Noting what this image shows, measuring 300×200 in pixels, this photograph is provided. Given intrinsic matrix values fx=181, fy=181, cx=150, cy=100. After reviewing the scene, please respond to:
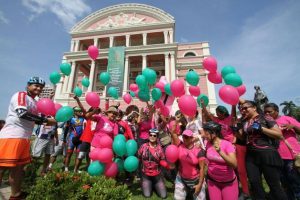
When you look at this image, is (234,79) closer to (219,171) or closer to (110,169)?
(219,171)

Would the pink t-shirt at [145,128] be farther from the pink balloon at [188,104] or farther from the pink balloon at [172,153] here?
the pink balloon at [172,153]

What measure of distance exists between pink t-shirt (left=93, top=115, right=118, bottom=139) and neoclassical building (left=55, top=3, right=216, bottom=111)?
62.6ft

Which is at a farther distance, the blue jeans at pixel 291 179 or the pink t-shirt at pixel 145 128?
the pink t-shirt at pixel 145 128

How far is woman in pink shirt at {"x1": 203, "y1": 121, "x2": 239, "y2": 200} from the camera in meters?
2.71

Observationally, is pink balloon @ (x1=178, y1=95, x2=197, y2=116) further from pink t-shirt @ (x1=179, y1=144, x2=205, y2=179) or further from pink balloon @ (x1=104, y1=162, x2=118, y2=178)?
pink balloon @ (x1=104, y1=162, x2=118, y2=178)

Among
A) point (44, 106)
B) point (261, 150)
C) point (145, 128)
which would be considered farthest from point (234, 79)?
point (44, 106)

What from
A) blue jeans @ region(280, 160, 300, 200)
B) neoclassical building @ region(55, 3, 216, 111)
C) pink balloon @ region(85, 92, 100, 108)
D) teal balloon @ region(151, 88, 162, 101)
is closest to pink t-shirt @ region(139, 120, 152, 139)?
teal balloon @ region(151, 88, 162, 101)

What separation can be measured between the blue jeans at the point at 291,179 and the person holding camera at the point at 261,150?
723mm

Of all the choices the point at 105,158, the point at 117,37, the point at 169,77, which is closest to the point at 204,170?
the point at 105,158

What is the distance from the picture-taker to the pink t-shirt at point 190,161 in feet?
10.9

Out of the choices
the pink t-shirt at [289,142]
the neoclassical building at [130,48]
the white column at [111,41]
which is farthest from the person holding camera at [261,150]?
the white column at [111,41]

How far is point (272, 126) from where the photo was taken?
2730mm

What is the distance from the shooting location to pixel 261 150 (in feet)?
9.29

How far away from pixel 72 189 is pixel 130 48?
932 inches
